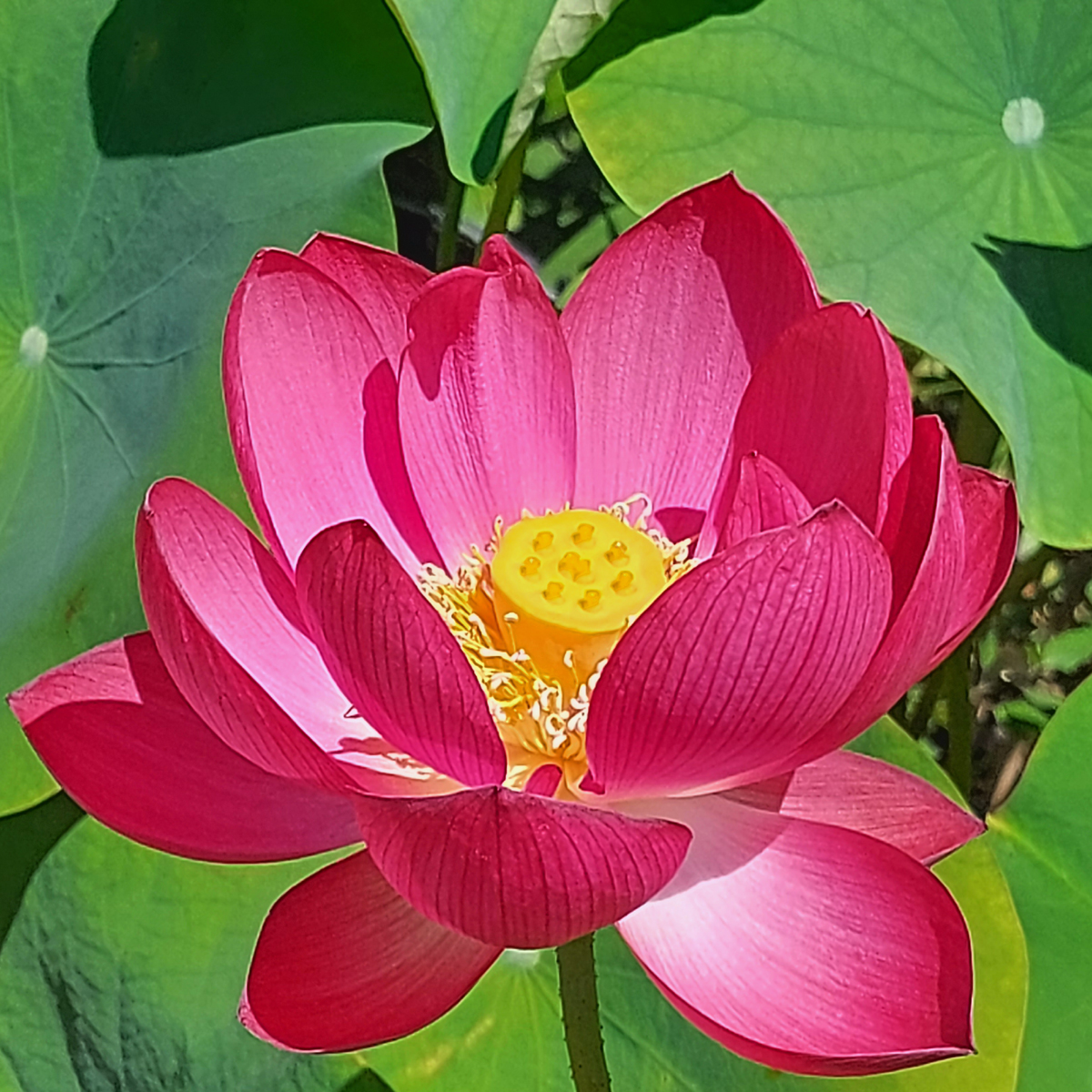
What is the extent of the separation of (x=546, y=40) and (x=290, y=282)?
0.25m

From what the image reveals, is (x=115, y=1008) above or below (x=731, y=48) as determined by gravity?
below

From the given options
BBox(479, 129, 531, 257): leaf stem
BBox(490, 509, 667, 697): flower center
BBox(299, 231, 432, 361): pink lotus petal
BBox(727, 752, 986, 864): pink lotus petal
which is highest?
BBox(479, 129, 531, 257): leaf stem

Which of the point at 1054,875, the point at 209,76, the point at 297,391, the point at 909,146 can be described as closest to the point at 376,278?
the point at 297,391

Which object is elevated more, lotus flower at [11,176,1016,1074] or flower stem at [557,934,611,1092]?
lotus flower at [11,176,1016,1074]

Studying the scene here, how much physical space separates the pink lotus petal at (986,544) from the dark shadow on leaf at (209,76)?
0.50 metres

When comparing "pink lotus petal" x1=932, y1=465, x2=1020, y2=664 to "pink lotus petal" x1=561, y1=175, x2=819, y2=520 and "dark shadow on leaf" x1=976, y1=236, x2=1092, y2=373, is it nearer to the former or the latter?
"pink lotus petal" x1=561, y1=175, x2=819, y2=520

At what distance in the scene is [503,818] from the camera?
481 mm

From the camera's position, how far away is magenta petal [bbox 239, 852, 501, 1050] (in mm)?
564

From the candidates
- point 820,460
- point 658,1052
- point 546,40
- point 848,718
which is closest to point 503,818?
point 848,718

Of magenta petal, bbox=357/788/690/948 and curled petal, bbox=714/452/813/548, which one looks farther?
curled petal, bbox=714/452/813/548

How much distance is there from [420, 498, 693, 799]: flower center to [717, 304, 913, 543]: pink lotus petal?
91 millimetres

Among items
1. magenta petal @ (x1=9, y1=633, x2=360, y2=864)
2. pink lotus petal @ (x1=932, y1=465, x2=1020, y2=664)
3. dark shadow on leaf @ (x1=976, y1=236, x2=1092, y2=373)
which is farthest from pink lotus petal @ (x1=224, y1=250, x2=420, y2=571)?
dark shadow on leaf @ (x1=976, y1=236, x2=1092, y2=373)

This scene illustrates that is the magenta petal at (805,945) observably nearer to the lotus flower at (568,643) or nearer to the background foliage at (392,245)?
the lotus flower at (568,643)

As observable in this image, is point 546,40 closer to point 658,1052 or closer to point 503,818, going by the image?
point 503,818
